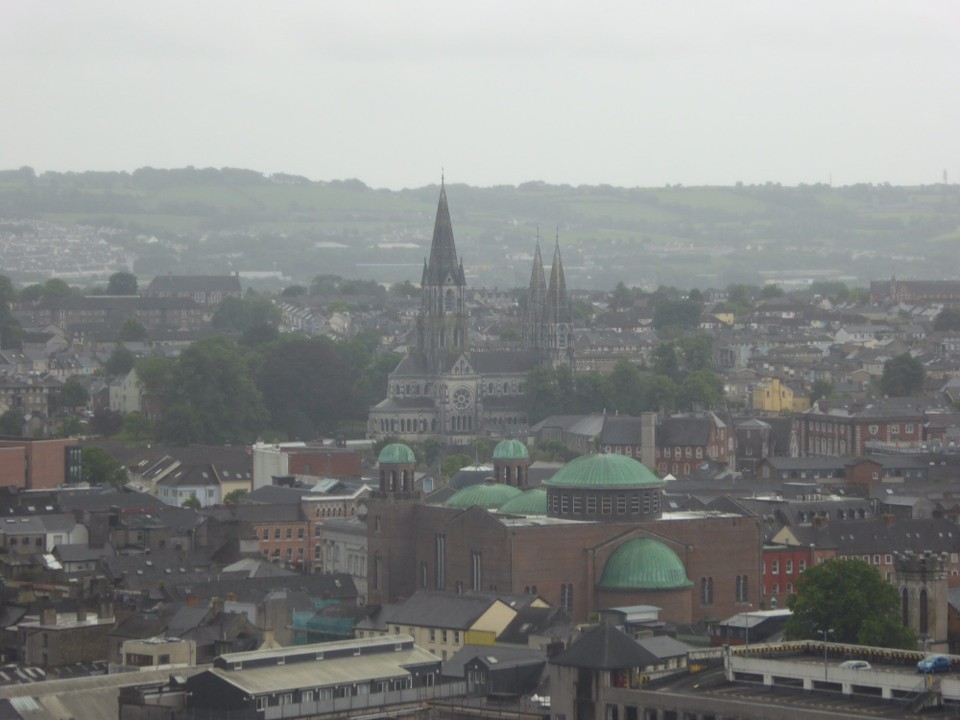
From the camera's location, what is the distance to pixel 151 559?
368 ft

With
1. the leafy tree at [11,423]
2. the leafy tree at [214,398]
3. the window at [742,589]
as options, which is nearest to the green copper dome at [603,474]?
the window at [742,589]

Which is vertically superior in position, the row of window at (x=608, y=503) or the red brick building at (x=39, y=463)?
the row of window at (x=608, y=503)

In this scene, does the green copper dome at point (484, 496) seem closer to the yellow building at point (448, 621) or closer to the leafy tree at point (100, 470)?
the yellow building at point (448, 621)

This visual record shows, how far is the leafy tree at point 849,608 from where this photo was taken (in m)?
84.1

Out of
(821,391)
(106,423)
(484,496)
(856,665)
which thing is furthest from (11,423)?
(856,665)

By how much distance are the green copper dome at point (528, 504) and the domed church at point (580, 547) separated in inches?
1.9

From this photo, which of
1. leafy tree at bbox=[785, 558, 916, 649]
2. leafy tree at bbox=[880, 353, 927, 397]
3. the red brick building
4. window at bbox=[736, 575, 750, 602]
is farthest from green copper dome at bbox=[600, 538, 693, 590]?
leafy tree at bbox=[880, 353, 927, 397]

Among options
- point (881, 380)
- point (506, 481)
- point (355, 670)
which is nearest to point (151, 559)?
point (506, 481)

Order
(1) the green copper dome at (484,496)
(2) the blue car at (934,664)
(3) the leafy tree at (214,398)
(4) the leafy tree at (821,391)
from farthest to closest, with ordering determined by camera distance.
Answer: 1. (4) the leafy tree at (821,391)
2. (3) the leafy tree at (214,398)
3. (1) the green copper dome at (484,496)
4. (2) the blue car at (934,664)

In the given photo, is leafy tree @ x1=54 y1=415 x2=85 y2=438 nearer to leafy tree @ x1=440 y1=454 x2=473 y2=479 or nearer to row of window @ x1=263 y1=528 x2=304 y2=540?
leafy tree @ x1=440 y1=454 x2=473 y2=479

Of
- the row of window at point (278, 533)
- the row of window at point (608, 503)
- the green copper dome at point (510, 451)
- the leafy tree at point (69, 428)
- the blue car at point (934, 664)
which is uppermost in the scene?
the green copper dome at point (510, 451)

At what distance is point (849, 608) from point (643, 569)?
1578 cm

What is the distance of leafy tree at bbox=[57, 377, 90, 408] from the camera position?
193250 millimetres

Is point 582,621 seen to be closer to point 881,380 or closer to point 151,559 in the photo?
point 151,559
